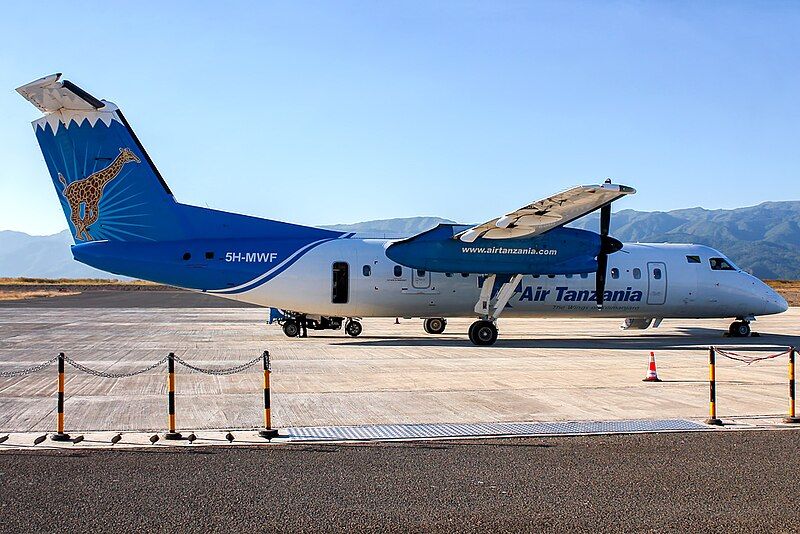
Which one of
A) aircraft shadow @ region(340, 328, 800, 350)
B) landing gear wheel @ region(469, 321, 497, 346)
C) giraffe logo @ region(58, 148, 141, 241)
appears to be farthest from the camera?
aircraft shadow @ region(340, 328, 800, 350)

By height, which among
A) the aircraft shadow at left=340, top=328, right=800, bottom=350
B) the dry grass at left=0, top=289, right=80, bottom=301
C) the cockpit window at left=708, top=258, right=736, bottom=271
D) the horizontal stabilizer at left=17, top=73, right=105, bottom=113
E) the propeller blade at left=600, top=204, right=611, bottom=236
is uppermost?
the horizontal stabilizer at left=17, top=73, right=105, bottom=113

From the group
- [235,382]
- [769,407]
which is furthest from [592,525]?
[235,382]

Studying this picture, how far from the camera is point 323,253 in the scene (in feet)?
79.6

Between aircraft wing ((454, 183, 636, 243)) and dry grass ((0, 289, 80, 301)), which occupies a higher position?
aircraft wing ((454, 183, 636, 243))

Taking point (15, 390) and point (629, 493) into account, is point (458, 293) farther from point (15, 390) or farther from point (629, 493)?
point (629, 493)

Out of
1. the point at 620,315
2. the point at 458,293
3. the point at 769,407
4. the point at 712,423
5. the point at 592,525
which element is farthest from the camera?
the point at 620,315

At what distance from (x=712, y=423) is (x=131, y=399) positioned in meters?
9.10

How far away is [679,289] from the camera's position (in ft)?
88.2

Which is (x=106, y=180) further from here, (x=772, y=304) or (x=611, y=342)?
(x=772, y=304)

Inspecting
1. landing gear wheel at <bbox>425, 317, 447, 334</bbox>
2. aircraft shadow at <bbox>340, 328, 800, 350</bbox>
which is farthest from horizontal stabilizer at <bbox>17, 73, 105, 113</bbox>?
landing gear wheel at <bbox>425, 317, 447, 334</bbox>

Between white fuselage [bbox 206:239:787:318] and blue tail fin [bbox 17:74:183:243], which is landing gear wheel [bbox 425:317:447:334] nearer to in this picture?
white fuselage [bbox 206:239:787:318]

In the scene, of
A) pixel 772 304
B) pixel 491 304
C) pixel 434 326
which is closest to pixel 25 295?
pixel 434 326

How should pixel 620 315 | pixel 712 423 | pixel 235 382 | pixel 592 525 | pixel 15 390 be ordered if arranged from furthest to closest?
pixel 620 315 → pixel 235 382 → pixel 15 390 → pixel 712 423 → pixel 592 525

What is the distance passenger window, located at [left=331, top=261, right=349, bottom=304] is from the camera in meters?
24.2
